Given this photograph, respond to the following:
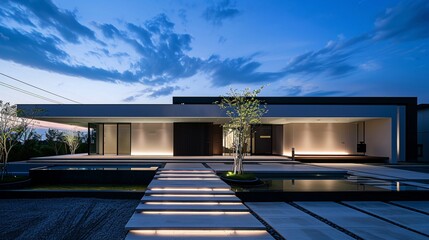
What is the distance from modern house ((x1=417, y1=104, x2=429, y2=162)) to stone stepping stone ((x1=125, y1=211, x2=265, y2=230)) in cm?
2294

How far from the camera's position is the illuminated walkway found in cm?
432

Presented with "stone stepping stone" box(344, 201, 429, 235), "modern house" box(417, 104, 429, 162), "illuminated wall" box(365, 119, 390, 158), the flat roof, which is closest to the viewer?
"stone stepping stone" box(344, 201, 429, 235)

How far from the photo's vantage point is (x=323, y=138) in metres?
20.1

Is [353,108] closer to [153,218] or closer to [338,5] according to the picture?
[338,5]

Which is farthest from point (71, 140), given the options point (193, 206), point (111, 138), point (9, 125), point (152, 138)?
point (193, 206)

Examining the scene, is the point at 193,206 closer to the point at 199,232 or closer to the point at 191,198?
the point at 191,198

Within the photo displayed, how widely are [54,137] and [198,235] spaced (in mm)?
23440

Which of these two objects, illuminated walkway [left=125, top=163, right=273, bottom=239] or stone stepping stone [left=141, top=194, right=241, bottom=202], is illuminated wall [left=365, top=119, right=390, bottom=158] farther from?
stone stepping stone [left=141, top=194, right=241, bottom=202]

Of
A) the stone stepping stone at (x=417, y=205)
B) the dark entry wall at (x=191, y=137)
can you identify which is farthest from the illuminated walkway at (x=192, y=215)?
the dark entry wall at (x=191, y=137)

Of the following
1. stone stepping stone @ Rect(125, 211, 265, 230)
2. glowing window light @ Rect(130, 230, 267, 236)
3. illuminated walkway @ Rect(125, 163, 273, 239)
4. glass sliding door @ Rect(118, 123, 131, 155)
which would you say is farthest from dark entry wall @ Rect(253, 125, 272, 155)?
glowing window light @ Rect(130, 230, 267, 236)

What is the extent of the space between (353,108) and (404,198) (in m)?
9.47

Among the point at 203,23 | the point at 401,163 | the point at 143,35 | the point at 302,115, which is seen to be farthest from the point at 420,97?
the point at 143,35

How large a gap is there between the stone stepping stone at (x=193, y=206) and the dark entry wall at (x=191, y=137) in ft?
40.1

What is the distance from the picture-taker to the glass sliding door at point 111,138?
63.8ft
